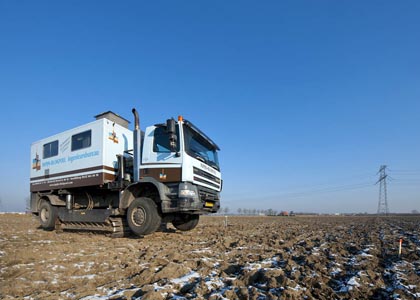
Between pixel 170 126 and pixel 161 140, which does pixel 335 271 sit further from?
pixel 161 140

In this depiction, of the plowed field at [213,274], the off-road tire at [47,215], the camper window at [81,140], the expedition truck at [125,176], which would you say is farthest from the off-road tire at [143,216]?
the off-road tire at [47,215]

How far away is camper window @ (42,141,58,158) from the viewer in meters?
10.5

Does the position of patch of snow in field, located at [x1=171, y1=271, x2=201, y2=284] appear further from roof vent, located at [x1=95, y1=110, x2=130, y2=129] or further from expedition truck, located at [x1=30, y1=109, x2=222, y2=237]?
roof vent, located at [x1=95, y1=110, x2=130, y2=129]

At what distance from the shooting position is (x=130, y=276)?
392 cm

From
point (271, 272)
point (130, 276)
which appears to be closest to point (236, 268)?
point (271, 272)

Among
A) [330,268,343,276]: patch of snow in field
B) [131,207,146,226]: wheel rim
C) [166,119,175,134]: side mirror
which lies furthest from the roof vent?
[330,268,343,276]: patch of snow in field

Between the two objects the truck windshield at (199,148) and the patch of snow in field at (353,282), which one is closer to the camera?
the patch of snow in field at (353,282)

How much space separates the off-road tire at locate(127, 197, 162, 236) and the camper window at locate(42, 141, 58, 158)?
4.59 meters

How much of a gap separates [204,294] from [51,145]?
32.8ft

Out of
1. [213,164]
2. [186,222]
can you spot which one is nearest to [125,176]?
[213,164]

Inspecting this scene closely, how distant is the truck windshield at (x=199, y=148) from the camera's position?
784 centimetres

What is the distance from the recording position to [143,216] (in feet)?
25.8

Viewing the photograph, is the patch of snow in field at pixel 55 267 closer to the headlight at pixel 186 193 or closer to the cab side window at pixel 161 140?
the headlight at pixel 186 193

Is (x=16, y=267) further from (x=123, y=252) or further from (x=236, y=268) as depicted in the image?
(x=236, y=268)
